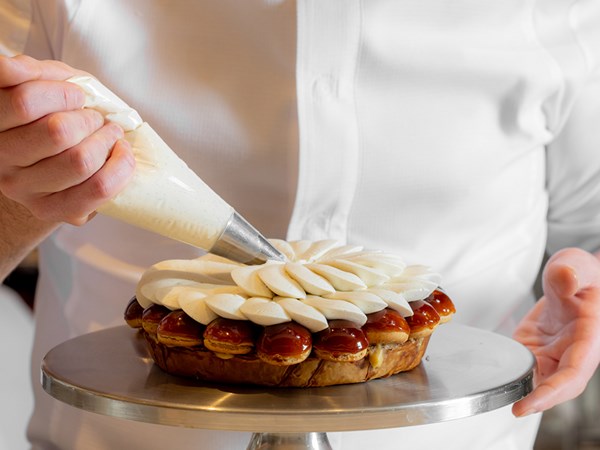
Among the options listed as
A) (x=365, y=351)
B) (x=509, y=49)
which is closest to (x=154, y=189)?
(x=365, y=351)

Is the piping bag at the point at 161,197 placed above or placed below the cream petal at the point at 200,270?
above

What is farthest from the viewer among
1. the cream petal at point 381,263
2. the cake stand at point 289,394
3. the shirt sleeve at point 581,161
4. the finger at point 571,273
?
the shirt sleeve at point 581,161

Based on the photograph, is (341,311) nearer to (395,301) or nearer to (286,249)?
(395,301)

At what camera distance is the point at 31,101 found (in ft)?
2.45

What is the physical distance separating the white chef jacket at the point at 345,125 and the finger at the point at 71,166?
0.38m

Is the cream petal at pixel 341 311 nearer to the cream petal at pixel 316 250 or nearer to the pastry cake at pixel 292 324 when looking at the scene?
the pastry cake at pixel 292 324

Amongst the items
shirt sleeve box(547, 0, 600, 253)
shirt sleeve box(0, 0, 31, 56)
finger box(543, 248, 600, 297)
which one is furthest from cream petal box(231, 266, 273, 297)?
shirt sleeve box(547, 0, 600, 253)

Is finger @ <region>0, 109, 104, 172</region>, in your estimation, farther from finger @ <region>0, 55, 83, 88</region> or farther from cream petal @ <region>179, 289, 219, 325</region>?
cream petal @ <region>179, 289, 219, 325</region>

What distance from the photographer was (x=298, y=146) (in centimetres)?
115

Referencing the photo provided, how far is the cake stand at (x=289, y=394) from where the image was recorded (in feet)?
2.41

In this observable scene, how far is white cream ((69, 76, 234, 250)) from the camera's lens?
32.6 inches

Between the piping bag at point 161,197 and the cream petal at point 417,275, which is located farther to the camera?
the cream petal at point 417,275

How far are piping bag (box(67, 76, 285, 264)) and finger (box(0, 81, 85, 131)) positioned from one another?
0.05 metres

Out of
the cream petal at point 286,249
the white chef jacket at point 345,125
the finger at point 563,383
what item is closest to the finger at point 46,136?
the cream petal at point 286,249
